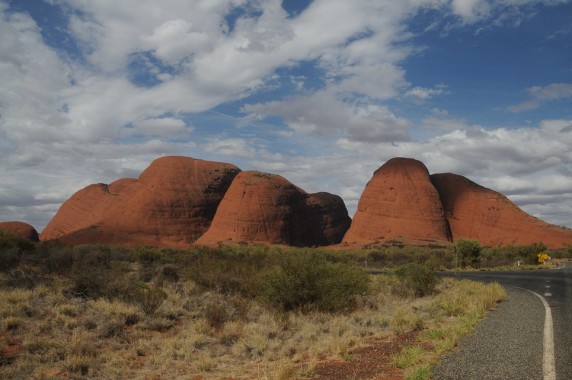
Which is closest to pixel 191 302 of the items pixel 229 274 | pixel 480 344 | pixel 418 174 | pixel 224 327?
pixel 229 274

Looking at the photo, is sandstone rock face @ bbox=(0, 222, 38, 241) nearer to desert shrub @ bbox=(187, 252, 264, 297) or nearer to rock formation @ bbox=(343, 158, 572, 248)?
rock formation @ bbox=(343, 158, 572, 248)

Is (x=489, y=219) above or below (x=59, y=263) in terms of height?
above

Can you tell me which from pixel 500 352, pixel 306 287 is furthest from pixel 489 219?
pixel 500 352

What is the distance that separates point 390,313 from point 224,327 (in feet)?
15.6

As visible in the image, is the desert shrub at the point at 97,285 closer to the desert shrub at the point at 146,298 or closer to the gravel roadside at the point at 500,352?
the desert shrub at the point at 146,298

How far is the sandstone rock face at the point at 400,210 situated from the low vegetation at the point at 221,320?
57.4m

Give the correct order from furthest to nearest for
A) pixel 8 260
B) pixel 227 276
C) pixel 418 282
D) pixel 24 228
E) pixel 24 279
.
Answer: pixel 24 228
pixel 8 260
pixel 418 282
pixel 227 276
pixel 24 279

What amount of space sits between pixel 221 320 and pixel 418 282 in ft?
28.7

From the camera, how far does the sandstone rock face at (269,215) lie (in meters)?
73.2

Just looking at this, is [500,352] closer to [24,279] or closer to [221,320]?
[221,320]

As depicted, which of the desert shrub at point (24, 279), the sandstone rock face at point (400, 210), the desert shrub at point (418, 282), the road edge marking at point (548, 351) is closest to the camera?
the road edge marking at point (548, 351)

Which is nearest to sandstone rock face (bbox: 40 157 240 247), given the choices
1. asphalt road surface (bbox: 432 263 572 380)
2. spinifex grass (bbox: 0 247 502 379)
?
spinifex grass (bbox: 0 247 502 379)

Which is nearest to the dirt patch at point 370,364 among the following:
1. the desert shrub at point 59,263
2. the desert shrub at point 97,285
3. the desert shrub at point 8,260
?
the desert shrub at point 97,285

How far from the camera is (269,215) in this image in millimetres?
75312
